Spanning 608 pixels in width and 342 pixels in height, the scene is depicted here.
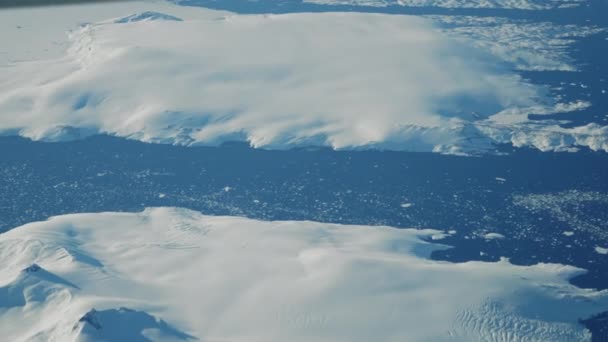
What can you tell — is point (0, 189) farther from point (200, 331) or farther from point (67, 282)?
point (200, 331)

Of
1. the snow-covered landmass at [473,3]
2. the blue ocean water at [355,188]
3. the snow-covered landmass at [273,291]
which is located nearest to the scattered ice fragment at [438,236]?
the blue ocean water at [355,188]

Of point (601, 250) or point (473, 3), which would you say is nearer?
point (601, 250)

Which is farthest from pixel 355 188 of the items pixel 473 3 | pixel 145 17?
pixel 473 3

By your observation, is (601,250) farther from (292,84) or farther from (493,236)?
(292,84)

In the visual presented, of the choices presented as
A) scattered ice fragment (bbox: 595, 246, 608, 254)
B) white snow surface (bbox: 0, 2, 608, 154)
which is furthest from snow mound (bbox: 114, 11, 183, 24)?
scattered ice fragment (bbox: 595, 246, 608, 254)

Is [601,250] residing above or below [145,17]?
below

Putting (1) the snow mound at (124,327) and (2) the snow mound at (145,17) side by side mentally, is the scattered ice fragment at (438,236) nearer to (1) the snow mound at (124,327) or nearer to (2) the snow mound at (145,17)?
(1) the snow mound at (124,327)

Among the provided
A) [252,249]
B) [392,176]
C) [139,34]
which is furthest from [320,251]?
[139,34]
